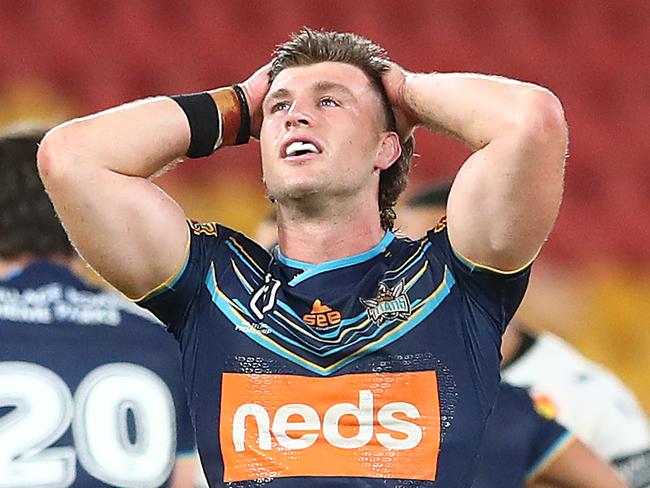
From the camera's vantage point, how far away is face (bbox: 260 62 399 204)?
1.89 meters

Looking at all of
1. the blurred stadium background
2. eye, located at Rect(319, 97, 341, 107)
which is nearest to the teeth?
eye, located at Rect(319, 97, 341, 107)

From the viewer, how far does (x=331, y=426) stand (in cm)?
176

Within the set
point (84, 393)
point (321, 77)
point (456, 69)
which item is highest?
point (321, 77)

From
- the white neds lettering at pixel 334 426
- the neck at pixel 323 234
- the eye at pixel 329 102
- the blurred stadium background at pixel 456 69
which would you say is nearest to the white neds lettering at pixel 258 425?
the white neds lettering at pixel 334 426

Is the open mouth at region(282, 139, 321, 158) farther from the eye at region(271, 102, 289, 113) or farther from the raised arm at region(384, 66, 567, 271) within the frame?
the raised arm at region(384, 66, 567, 271)

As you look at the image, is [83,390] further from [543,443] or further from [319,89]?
[543,443]

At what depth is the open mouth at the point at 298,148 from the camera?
1895mm

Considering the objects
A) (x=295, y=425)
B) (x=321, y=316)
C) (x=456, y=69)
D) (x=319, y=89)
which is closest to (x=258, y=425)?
(x=295, y=425)

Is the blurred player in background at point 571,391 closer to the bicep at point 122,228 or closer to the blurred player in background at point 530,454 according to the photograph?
the blurred player in background at point 530,454

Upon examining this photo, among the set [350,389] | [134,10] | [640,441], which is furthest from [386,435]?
[134,10]

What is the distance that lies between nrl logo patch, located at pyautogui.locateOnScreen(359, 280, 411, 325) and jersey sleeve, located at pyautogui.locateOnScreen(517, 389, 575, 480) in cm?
55

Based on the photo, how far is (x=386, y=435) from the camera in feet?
5.79

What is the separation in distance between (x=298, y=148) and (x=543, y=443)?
73cm

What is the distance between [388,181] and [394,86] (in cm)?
17
